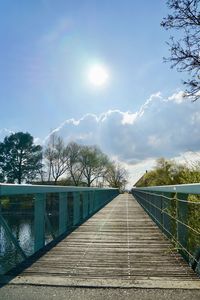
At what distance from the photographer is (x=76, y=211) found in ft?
39.6

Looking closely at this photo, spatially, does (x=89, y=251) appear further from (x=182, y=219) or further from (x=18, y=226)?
(x=182, y=219)

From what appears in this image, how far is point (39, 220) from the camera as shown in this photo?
671cm

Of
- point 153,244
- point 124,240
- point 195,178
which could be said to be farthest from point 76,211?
Result: point 195,178

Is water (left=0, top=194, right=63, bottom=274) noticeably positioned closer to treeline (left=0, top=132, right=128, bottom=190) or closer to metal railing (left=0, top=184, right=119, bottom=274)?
metal railing (left=0, top=184, right=119, bottom=274)

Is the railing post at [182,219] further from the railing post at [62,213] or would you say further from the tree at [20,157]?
the tree at [20,157]

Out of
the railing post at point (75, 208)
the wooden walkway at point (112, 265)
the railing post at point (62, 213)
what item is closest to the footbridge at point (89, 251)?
the wooden walkway at point (112, 265)

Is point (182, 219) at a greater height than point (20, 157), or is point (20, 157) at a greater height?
point (20, 157)

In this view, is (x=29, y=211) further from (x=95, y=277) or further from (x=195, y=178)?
(x=195, y=178)

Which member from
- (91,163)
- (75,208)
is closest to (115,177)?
(91,163)

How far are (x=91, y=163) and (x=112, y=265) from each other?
69318 mm

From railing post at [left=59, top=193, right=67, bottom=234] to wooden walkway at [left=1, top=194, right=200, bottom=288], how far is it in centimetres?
59

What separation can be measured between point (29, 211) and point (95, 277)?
212 cm

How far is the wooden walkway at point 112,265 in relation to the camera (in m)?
4.80

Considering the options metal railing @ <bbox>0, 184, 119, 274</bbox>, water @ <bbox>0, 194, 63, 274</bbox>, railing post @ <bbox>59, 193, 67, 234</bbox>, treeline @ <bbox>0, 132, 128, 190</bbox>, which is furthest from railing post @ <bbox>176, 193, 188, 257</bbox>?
treeline @ <bbox>0, 132, 128, 190</bbox>
